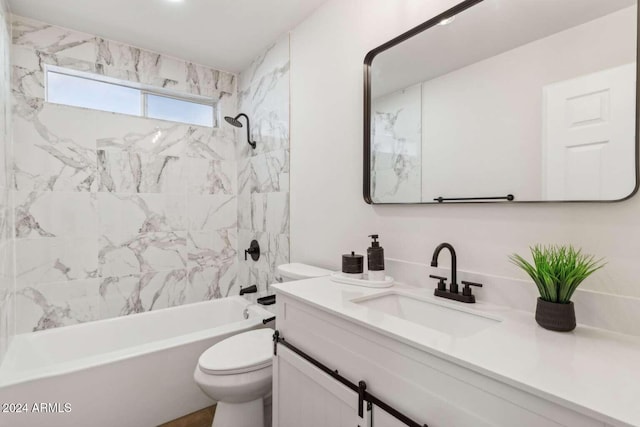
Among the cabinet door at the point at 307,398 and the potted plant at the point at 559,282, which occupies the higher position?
the potted plant at the point at 559,282

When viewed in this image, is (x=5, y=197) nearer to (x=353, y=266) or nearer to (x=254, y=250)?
(x=254, y=250)

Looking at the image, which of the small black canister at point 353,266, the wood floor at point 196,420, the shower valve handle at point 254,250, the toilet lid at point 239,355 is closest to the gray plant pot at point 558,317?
the small black canister at point 353,266

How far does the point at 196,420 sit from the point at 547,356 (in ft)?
6.57

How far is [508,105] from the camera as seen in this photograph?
1.09 metres

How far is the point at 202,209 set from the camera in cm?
283

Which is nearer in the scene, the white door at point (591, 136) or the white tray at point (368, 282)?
the white door at point (591, 136)

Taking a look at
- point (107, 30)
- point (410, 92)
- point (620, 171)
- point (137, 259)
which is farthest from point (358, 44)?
point (137, 259)

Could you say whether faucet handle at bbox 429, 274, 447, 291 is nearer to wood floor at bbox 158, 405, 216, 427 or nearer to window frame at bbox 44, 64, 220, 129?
wood floor at bbox 158, 405, 216, 427

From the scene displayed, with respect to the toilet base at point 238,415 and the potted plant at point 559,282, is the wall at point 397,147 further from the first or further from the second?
the toilet base at point 238,415

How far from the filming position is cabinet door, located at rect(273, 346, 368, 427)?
1002mm

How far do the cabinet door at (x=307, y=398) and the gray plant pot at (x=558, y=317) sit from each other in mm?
588

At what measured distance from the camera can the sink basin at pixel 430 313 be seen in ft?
3.42

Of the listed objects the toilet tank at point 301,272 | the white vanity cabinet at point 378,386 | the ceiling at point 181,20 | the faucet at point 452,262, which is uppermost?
the ceiling at point 181,20

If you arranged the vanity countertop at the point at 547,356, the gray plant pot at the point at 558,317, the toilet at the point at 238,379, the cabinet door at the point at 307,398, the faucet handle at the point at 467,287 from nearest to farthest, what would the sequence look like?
1. the vanity countertop at the point at 547,356
2. the gray plant pot at the point at 558,317
3. the cabinet door at the point at 307,398
4. the faucet handle at the point at 467,287
5. the toilet at the point at 238,379
